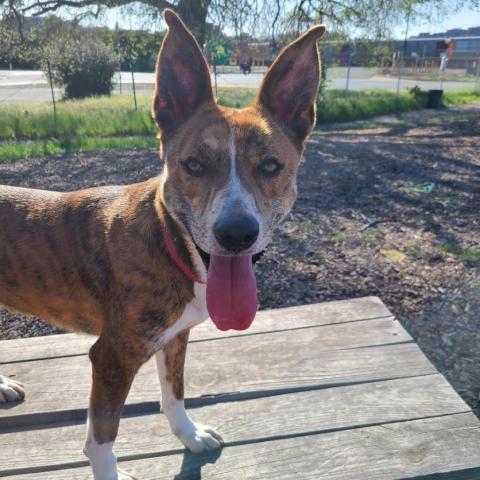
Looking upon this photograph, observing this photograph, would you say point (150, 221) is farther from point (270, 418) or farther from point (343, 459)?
point (343, 459)

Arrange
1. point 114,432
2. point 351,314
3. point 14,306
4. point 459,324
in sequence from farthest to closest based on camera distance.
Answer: point 459,324
point 351,314
point 14,306
point 114,432

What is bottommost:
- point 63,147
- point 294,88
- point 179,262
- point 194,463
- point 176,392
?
point 194,463

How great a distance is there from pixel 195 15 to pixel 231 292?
13.6 meters

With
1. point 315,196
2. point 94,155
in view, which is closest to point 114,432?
point 315,196

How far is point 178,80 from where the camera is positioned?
2469mm

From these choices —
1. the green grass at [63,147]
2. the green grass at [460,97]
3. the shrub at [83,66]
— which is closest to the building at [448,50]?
the green grass at [460,97]

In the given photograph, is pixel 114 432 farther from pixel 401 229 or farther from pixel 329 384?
pixel 401 229

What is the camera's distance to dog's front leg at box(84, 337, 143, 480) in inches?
86.1

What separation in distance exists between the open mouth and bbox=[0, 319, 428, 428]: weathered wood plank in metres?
0.89

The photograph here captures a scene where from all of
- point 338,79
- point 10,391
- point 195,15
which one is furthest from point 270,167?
point 338,79

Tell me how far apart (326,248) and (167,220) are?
10.2ft

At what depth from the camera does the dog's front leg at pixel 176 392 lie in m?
2.53

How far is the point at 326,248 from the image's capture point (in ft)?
16.7

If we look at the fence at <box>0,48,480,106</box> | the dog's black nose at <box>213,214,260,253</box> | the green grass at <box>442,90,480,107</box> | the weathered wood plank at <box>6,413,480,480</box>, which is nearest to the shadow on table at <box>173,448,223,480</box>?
the weathered wood plank at <box>6,413,480,480</box>
